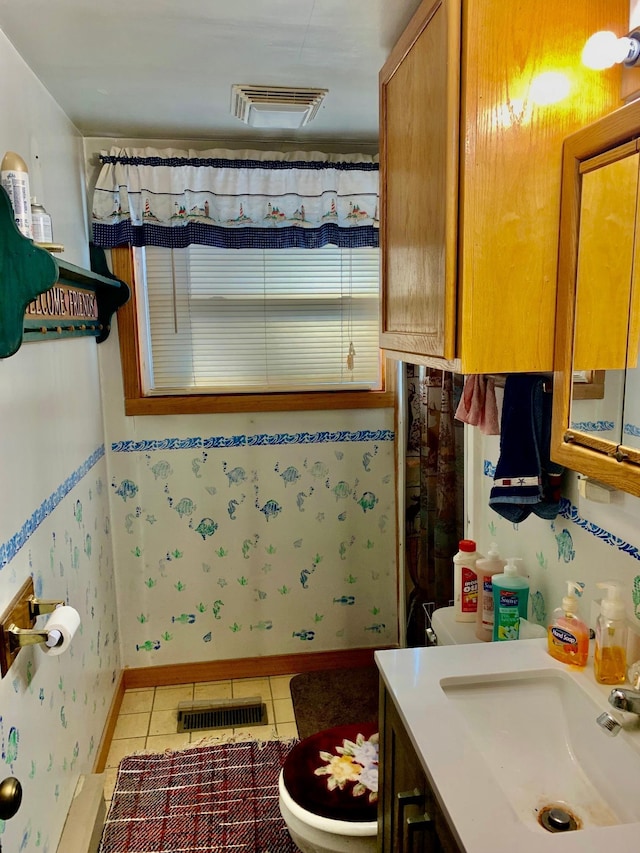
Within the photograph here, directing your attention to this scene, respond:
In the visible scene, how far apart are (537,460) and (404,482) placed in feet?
4.29

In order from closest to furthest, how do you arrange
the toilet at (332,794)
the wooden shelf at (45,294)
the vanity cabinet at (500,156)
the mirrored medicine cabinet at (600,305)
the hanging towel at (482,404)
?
the mirrored medicine cabinet at (600,305) < the vanity cabinet at (500,156) < the wooden shelf at (45,294) < the toilet at (332,794) < the hanging towel at (482,404)

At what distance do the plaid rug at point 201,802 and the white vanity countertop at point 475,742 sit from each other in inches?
40.4

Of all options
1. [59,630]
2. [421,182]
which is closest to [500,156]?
[421,182]

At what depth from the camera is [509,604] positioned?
5.15ft

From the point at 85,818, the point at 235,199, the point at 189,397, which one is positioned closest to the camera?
the point at 85,818

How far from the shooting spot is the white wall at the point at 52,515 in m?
1.46

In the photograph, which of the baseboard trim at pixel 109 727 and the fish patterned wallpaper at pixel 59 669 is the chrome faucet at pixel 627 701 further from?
the baseboard trim at pixel 109 727

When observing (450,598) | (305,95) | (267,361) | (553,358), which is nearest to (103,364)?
(267,361)

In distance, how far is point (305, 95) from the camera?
2.04m

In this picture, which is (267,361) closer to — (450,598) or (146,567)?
(146,567)

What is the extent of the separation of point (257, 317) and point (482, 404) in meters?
1.32

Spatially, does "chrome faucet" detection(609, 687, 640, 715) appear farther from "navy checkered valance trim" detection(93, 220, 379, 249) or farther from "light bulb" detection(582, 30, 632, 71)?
"navy checkered valance trim" detection(93, 220, 379, 249)

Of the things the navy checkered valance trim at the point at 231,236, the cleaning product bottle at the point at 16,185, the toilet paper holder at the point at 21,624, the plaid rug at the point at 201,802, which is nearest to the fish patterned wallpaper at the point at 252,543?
the plaid rug at the point at 201,802

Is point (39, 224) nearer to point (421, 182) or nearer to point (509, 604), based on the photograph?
point (421, 182)
